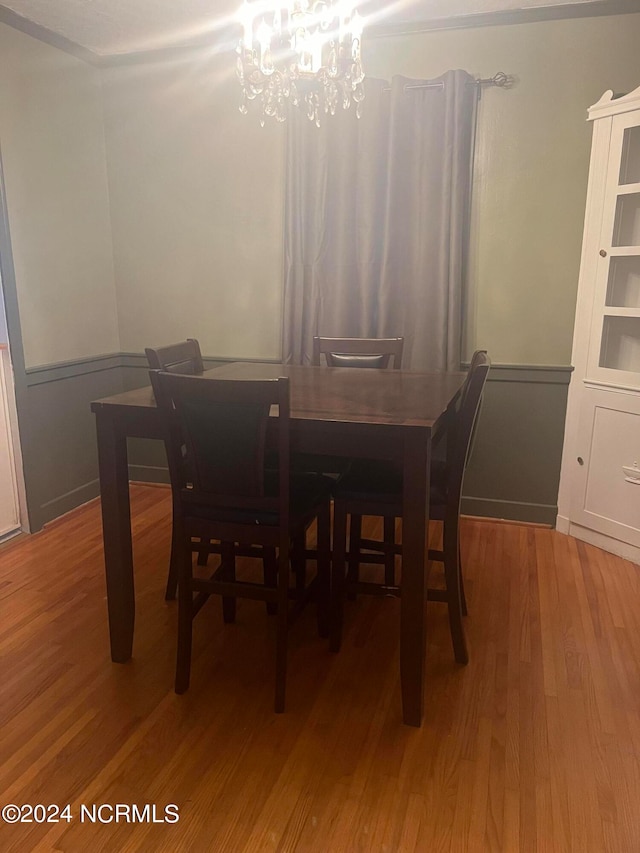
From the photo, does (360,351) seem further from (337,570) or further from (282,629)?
(282,629)

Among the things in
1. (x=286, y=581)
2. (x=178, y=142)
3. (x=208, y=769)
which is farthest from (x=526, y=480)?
(x=178, y=142)

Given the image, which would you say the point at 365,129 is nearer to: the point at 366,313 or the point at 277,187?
the point at 277,187

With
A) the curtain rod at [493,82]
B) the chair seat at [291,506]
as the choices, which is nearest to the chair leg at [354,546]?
the chair seat at [291,506]

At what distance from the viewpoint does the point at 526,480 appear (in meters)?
3.32

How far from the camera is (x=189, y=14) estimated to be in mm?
2949

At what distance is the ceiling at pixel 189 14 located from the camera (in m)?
2.80

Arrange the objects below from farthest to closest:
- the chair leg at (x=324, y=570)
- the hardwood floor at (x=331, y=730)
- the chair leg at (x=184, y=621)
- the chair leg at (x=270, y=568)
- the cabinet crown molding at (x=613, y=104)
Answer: the cabinet crown molding at (x=613, y=104), the chair leg at (x=270, y=568), the chair leg at (x=324, y=570), the chair leg at (x=184, y=621), the hardwood floor at (x=331, y=730)

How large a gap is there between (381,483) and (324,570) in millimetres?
375

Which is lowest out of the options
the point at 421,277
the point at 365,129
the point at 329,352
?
the point at 329,352

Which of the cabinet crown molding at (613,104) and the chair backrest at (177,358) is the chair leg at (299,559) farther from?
the cabinet crown molding at (613,104)

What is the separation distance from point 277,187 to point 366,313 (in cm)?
85

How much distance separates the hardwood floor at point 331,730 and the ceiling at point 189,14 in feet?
8.52

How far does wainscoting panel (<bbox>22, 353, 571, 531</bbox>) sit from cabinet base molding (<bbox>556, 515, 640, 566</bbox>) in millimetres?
78

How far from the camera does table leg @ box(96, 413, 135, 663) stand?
1990 millimetres
